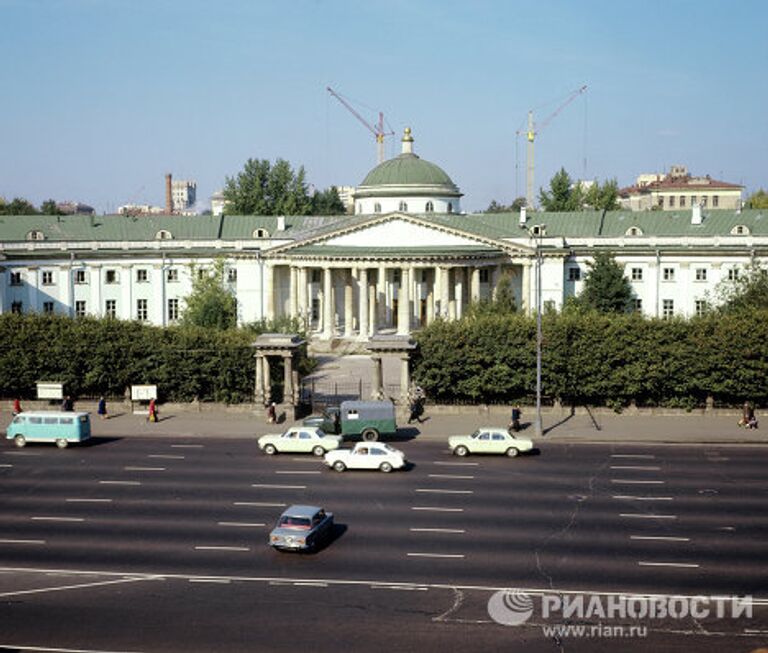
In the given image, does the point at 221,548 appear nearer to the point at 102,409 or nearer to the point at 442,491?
the point at 442,491

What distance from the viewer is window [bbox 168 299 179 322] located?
110812 millimetres

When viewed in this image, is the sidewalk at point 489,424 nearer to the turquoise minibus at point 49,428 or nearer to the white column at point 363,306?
the turquoise minibus at point 49,428

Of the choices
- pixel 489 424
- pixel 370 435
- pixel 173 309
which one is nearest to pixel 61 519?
pixel 370 435

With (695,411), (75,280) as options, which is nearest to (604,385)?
(695,411)

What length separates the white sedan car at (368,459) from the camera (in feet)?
161

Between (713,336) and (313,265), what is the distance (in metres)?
46.8

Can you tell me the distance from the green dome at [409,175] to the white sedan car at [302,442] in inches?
2563

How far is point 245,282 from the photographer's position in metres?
110

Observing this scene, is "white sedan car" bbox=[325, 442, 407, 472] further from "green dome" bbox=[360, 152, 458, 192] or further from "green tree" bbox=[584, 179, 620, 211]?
"green tree" bbox=[584, 179, 620, 211]

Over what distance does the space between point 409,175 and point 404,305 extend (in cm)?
2054

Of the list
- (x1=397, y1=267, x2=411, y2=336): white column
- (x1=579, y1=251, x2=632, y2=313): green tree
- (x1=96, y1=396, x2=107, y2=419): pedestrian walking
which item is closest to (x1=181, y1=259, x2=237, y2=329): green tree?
(x1=397, y1=267, x2=411, y2=336): white column

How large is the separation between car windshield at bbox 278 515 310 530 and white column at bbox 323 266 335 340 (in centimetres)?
6535

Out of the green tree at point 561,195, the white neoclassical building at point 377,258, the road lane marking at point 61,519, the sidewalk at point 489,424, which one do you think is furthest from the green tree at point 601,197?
the road lane marking at point 61,519

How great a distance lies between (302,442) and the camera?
175 ft
